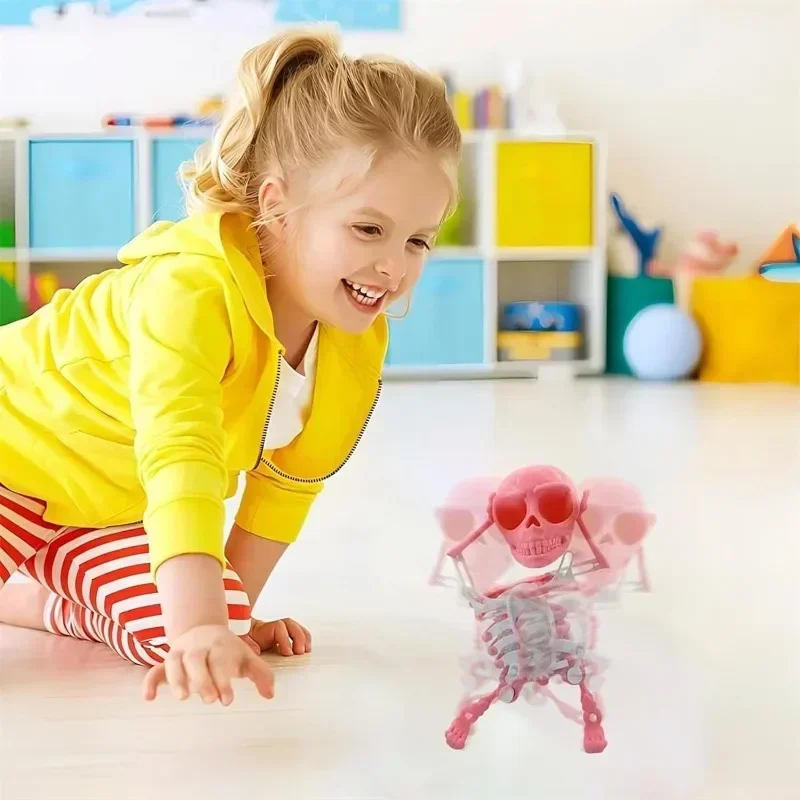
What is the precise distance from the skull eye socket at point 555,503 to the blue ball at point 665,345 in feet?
9.40

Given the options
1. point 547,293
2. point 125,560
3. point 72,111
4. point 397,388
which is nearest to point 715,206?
point 547,293

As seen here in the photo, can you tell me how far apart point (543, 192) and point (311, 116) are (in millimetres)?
2892

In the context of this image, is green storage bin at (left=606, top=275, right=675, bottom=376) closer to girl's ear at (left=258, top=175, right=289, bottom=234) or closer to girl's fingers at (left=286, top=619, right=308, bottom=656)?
girl's fingers at (left=286, top=619, right=308, bottom=656)

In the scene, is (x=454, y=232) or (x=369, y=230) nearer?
(x=369, y=230)

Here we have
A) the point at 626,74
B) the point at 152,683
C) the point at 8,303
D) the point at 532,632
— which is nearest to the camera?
the point at 152,683

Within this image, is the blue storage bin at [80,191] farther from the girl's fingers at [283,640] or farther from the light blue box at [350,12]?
the girl's fingers at [283,640]

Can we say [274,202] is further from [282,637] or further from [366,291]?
[282,637]

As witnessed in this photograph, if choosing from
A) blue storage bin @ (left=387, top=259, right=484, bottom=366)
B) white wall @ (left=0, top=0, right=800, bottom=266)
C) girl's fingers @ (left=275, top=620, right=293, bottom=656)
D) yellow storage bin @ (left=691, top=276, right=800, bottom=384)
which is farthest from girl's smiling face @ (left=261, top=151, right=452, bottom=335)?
white wall @ (left=0, top=0, right=800, bottom=266)

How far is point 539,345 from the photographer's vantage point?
3.73m

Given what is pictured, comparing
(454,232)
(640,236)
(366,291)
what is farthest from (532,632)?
(640,236)

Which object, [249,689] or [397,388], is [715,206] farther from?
[249,689]

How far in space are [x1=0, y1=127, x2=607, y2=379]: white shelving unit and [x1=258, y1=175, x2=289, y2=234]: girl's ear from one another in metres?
2.64

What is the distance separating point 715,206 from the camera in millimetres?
4090

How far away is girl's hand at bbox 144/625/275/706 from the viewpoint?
0.65m
